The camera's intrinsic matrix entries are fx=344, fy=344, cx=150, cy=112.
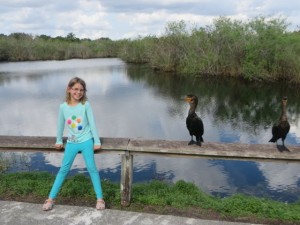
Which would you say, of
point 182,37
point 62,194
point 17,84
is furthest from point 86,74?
point 62,194

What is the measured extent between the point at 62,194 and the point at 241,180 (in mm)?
6029

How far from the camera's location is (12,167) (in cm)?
1000

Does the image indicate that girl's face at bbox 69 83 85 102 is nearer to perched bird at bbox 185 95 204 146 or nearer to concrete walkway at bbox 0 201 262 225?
concrete walkway at bbox 0 201 262 225

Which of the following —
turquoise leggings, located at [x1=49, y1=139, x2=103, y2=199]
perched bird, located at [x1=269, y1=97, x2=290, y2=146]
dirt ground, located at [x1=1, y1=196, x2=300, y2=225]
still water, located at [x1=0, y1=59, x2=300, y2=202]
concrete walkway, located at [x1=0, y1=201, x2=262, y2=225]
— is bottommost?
still water, located at [x1=0, y1=59, x2=300, y2=202]

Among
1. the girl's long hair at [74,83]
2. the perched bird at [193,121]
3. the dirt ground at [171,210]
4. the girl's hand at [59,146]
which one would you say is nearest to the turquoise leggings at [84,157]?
the girl's hand at [59,146]

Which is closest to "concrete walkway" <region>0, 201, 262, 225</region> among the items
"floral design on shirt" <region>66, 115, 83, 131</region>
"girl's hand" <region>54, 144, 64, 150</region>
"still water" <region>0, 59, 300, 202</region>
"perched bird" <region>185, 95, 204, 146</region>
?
"girl's hand" <region>54, 144, 64, 150</region>

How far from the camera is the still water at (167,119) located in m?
9.56

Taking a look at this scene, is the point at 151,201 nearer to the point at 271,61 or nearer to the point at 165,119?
the point at 165,119

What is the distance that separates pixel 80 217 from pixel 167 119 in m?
13.7

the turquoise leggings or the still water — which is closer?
the turquoise leggings

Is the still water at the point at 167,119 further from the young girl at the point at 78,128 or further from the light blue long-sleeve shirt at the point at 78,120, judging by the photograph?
the light blue long-sleeve shirt at the point at 78,120

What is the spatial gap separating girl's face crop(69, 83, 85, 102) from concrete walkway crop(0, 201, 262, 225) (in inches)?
54.6

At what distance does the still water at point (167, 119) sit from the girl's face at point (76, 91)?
5.20 meters

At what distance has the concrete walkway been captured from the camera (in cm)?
396
